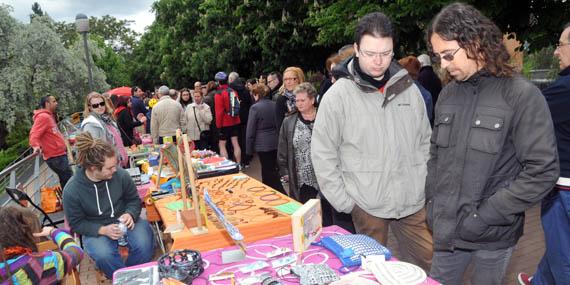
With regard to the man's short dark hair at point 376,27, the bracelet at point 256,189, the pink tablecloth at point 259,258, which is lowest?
the bracelet at point 256,189

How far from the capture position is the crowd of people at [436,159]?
6.32 feet

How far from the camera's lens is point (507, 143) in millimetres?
1968

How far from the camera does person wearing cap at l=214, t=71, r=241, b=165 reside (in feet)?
25.8

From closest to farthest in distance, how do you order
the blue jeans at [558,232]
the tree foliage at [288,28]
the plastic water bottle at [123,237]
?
the blue jeans at [558,232] < the plastic water bottle at [123,237] < the tree foliage at [288,28]

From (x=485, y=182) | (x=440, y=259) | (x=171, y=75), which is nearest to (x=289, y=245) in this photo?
(x=440, y=259)

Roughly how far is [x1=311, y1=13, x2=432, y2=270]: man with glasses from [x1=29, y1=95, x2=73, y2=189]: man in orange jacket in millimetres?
5640

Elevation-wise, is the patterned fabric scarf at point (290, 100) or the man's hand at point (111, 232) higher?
the patterned fabric scarf at point (290, 100)

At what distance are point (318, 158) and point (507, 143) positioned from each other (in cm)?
99

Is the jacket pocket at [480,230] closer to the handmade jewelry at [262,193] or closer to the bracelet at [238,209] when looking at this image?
the bracelet at [238,209]

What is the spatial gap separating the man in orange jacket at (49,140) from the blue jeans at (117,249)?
3675 millimetres

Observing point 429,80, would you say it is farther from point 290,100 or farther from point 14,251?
point 14,251

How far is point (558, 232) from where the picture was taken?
2.78 metres

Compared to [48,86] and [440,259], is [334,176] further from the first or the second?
[48,86]

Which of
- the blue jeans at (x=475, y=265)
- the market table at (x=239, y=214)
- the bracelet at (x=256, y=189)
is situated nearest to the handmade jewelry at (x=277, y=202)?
the market table at (x=239, y=214)
